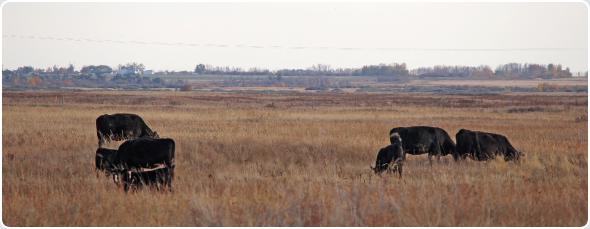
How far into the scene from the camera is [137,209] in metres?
10.4

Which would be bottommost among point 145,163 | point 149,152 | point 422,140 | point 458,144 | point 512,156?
point 512,156

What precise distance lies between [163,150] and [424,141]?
6.75m

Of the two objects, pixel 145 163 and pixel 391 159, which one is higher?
pixel 145 163

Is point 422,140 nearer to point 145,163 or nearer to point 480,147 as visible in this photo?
point 480,147

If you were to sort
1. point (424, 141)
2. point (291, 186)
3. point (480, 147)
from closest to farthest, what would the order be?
point (291, 186) < point (424, 141) < point (480, 147)

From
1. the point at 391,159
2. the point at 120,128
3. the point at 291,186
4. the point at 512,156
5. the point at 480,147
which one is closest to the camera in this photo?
the point at 291,186

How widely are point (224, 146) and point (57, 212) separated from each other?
963 cm

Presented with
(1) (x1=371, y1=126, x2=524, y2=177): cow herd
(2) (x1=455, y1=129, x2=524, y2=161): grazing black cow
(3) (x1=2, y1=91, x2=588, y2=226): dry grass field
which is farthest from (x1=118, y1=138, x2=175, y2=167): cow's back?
(2) (x1=455, y1=129, x2=524, y2=161): grazing black cow

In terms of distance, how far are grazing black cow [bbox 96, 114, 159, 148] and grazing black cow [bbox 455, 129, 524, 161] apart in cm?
770

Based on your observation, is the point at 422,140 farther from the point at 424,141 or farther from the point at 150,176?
the point at 150,176

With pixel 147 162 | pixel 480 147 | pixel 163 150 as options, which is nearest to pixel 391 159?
pixel 480 147

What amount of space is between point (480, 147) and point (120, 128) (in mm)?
9101

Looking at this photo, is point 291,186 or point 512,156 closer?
point 291,186

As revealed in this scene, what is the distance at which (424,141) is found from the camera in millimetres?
16578
